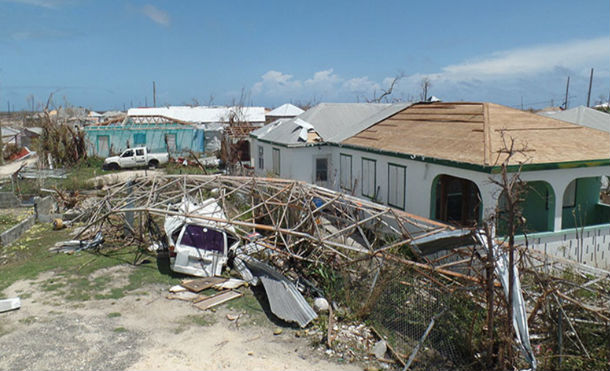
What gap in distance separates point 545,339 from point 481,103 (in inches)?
416

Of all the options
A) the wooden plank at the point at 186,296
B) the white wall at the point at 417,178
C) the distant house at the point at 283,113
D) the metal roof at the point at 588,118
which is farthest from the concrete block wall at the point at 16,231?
the distant house at the point at 283,113

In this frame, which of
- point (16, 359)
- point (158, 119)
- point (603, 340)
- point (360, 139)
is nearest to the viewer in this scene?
point (603, 340)

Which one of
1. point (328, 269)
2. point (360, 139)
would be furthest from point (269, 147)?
point (328, 269)

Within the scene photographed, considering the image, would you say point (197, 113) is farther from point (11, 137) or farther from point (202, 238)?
→ point (202, 238)

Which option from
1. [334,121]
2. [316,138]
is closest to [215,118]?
[334,121]

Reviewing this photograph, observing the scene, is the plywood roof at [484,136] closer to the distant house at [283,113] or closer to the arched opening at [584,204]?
the arched opening at [584,204]

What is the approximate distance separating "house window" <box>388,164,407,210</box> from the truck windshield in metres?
6.30

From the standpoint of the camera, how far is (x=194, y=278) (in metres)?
12.6

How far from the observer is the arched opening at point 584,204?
51.1 feet

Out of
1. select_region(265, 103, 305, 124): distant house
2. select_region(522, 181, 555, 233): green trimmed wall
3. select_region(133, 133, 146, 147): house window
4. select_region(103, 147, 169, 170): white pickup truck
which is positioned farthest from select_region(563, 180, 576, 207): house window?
select_region(265, 103, 305, 124): distant house

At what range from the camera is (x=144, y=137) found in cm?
3894

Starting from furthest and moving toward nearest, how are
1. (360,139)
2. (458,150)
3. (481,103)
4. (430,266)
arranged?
(360,139) < (481,103) < (458,150) < (430,266)

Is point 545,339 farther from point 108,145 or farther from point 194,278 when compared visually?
point 108,145

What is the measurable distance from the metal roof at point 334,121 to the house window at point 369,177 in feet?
7.82
